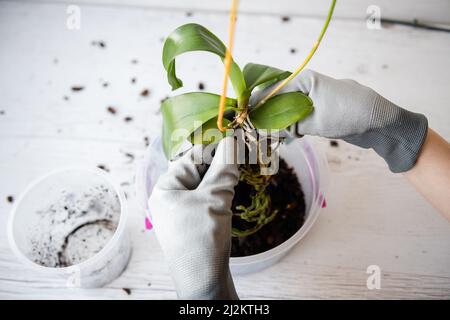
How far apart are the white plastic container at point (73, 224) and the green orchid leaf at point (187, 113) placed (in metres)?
0.22

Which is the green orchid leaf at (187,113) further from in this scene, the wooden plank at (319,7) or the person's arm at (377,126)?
the wooden plank at (319,7)

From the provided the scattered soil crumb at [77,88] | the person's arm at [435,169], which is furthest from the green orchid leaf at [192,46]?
the scattered soil crumb at [77,88]

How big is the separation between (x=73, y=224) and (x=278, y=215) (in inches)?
17.5

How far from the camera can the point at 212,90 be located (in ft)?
3.32

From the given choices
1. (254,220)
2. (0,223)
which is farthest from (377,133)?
(0,223)

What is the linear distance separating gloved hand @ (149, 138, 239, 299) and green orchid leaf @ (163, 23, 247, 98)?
10 centimetres

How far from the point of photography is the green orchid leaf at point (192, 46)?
57 centimetres

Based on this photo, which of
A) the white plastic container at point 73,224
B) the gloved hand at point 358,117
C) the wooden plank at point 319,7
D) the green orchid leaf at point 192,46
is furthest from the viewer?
the wooden plank at point 319,7

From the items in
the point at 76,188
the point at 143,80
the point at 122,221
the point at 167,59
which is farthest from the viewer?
the point at 143,80

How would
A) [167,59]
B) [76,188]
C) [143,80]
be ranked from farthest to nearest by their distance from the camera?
[143,80], [76,188], [167,59]

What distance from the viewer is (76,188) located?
88 cm

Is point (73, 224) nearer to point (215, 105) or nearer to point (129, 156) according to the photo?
point (129, 156)

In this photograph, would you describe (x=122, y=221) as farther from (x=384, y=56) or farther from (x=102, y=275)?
(x=384, y=56)
